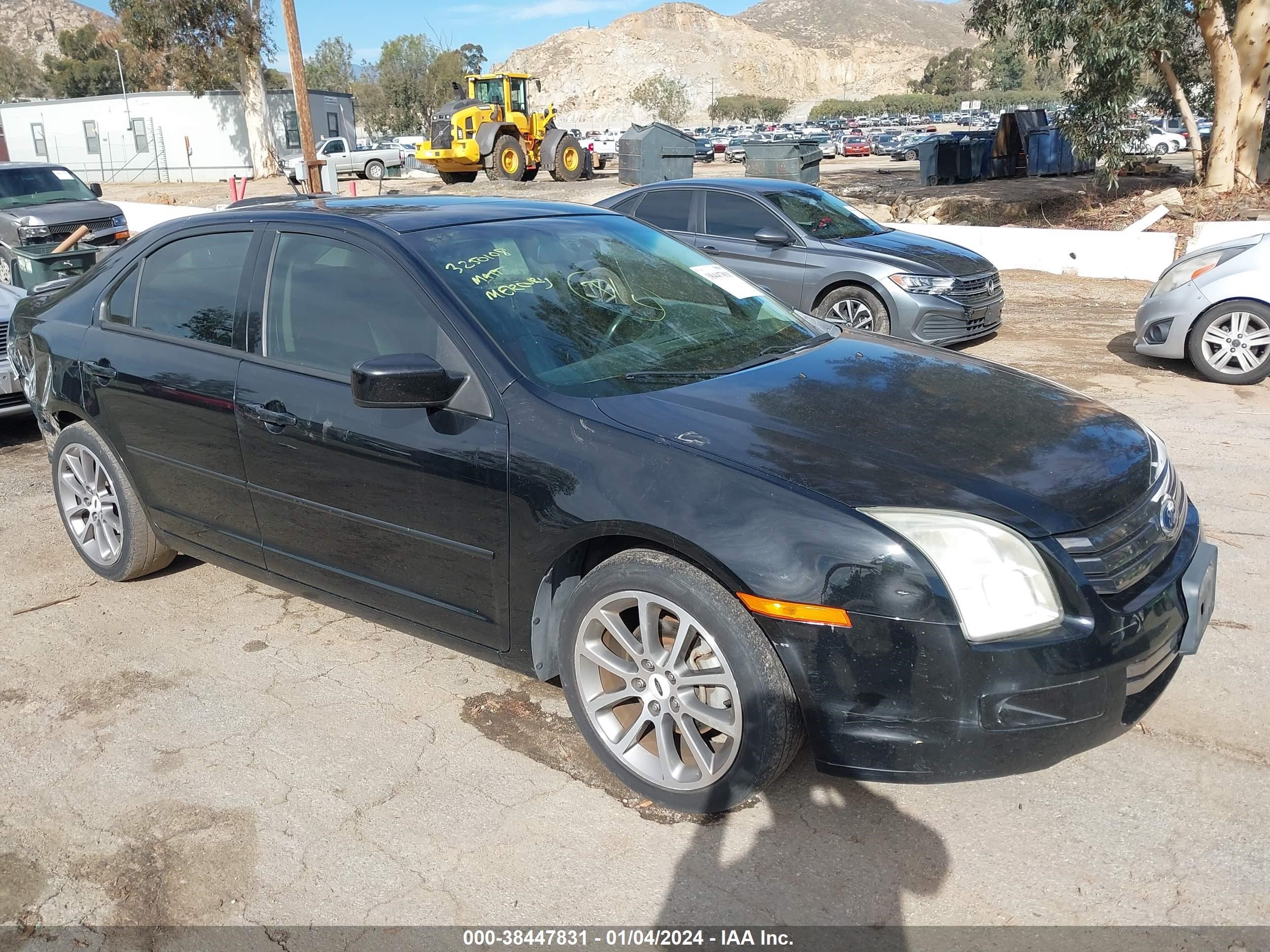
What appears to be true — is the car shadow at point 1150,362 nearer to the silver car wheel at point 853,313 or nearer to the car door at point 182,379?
the silver car wheel at point 853,313

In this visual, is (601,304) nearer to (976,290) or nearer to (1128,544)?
(1128,544)

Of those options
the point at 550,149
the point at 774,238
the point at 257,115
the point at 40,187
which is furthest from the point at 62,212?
the point at 257,115

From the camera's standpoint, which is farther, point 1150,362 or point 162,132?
point 162,132

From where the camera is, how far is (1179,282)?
7.98m

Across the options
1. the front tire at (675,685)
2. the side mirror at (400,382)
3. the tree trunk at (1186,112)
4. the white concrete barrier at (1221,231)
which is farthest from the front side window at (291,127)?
the front tire at (675,685)

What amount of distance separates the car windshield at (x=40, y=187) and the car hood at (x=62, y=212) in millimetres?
178

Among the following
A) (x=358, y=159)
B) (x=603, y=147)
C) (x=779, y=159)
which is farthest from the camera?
(x=603, y=147)

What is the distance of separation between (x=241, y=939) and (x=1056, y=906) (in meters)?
2.03

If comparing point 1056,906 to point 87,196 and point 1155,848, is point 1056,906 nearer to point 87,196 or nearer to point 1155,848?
point 1155,848

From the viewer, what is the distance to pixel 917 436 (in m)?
2.97

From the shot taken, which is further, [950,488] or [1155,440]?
[1155,440]

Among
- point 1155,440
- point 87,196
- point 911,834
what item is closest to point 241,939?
point 911,834

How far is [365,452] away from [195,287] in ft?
4.28

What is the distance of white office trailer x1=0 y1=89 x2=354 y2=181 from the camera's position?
43.2m
